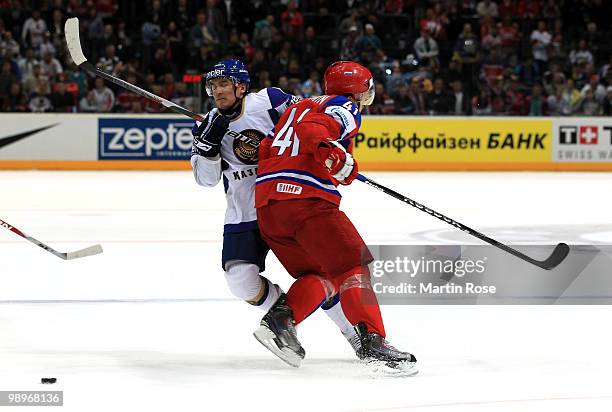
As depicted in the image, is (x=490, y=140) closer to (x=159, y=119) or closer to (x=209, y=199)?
(x=159, y=119)

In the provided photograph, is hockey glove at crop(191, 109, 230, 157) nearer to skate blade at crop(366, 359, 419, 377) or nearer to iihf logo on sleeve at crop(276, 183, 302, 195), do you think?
iihf logo on sleeve at crop(276, 183, 302, 195)

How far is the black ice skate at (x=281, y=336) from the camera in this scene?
393cm

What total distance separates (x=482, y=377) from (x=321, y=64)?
449 inches

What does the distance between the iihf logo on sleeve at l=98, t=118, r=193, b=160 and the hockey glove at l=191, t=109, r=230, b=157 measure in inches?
401

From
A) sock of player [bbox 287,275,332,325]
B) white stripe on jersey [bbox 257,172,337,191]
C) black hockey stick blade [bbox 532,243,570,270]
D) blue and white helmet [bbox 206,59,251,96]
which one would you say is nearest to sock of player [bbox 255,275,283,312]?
sock of player [bbox 287,275,332,325]

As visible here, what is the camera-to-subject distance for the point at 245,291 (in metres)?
4.26

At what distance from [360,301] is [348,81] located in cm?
82

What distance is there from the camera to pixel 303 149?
3920 millimetres

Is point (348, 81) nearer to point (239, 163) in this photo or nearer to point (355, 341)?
point (239, 163)

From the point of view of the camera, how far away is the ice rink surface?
3.54 m

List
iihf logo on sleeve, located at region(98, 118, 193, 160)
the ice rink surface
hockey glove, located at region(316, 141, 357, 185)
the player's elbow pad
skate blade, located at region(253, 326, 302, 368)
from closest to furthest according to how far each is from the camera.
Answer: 1. the ice rink surface
2. hockey glove, located at region(316, 141, 357, 185)
3. skate blade, located at region(253, 326, 302, 368)
4. the player's elbow pad
5. iihf logo on sleeve, located at region(98, 118, 193, 160)

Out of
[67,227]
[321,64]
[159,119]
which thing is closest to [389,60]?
[321,64]

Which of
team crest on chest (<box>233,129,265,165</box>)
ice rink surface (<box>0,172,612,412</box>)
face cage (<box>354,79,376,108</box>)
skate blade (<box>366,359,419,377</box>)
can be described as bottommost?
ice rink surface (<box>0,172,612,412</box>)

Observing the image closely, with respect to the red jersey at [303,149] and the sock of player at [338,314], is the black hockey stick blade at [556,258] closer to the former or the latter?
the sock of player at [338,314]
